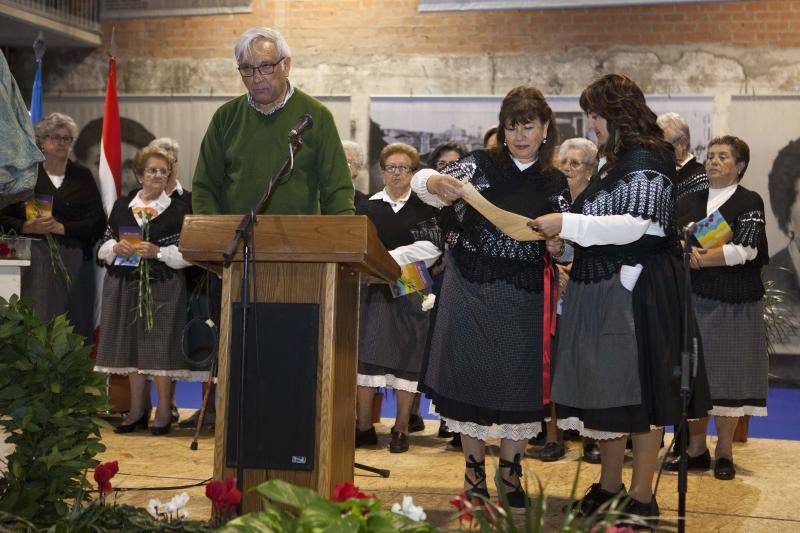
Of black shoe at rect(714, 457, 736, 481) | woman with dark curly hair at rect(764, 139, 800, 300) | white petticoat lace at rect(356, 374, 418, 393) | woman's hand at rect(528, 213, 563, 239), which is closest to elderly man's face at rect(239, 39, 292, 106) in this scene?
woman's hand at rect(528, 213, 563, 239)

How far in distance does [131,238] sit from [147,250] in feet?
0.46

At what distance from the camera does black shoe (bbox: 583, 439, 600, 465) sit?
192 inches

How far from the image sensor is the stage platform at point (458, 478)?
3691 mm

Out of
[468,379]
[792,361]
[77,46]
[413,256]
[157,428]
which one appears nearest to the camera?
[468,379]

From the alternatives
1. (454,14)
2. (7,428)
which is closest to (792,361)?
(454,14)

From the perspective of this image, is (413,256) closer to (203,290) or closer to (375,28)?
(203,290)

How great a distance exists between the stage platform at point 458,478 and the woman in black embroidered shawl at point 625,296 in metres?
0.36

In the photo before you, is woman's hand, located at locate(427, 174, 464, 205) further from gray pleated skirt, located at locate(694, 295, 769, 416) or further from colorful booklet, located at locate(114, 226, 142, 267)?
colorful booklet, located at locate(114, 226, 142, 267)

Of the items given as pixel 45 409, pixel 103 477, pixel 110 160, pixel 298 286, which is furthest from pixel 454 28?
pixel 103 477

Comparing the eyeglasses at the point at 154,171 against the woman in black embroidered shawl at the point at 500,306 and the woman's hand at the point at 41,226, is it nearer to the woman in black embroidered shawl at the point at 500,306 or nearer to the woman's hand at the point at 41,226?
the woman's hand at the point at 41,226

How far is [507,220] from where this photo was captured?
Result: 3.29 m

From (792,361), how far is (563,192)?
6417mm

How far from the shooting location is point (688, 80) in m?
9.41

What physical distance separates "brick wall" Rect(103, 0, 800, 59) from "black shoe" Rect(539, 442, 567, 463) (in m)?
5.83
